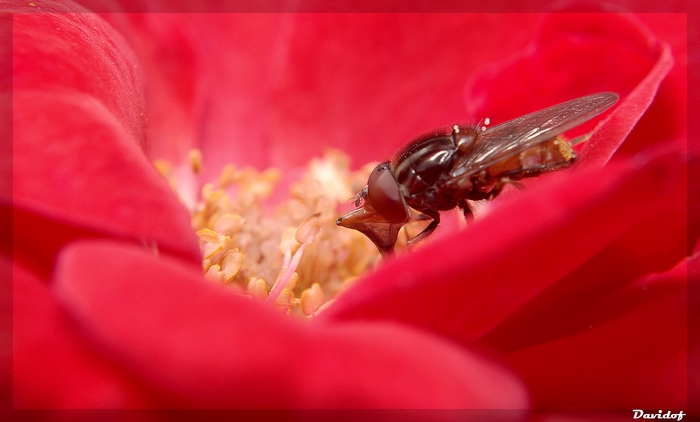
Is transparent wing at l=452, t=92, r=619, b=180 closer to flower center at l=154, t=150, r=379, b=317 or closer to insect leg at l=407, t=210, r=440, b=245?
insect leg at l=407, t=210, r=440, b=245

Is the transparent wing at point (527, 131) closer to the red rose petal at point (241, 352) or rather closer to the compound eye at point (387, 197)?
the compound eye at point (387, 197)

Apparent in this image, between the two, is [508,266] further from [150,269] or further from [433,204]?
[433,204]

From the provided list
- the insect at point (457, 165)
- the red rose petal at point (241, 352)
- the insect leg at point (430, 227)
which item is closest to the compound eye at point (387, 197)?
the insect at point (457, 165)

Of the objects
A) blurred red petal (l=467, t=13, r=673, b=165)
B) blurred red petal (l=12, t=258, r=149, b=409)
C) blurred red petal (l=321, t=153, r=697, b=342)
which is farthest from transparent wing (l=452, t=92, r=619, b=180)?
blurred red petal (l=12, t=258, r=149, b=409)

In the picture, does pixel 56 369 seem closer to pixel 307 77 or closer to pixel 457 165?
pixel 457 165

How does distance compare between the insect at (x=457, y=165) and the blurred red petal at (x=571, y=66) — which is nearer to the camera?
the insect at (x=457, y=165)

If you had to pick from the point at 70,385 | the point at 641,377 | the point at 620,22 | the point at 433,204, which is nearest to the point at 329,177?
the point at 433,204

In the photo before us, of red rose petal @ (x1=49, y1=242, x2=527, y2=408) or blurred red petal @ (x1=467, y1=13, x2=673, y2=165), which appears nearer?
red rose petal @ (x1=49, y1=242, x2=527, y2=408)
